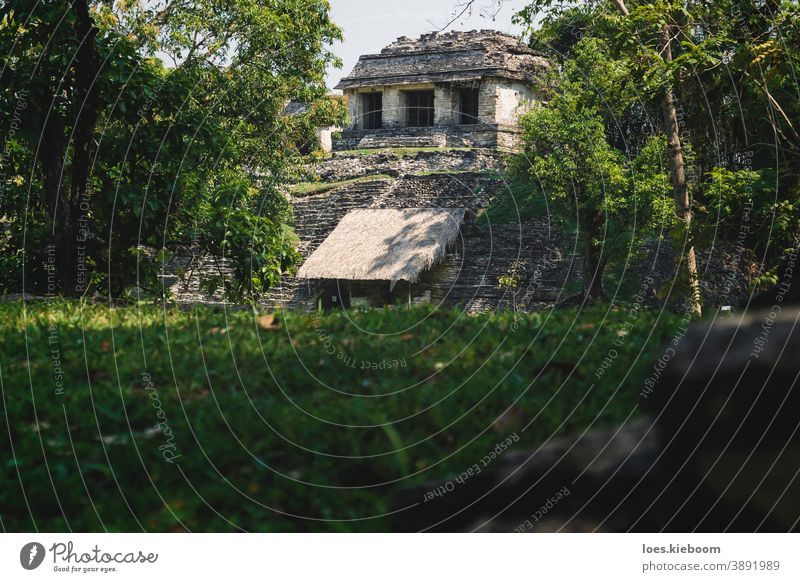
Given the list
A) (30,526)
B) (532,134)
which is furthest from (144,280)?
(532,134)

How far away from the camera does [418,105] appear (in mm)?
34344

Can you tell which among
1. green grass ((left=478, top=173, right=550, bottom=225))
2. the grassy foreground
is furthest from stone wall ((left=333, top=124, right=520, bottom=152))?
the grassy foreground

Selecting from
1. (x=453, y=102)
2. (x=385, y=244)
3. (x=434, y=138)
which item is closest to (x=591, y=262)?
(x=385, y=244)

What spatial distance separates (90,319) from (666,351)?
3824 millimetres

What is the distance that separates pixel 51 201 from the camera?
10.0 meters

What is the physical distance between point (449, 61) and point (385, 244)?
9282 mm

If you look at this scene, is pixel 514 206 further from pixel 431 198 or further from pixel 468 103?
pixel 468 103

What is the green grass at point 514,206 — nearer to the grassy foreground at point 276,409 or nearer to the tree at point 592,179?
the tree at point 592,179

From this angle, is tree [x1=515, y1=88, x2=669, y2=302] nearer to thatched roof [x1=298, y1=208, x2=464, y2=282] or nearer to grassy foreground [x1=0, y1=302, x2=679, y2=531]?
thatched roof [x1=298, y1=208, x2=464, y2=282]

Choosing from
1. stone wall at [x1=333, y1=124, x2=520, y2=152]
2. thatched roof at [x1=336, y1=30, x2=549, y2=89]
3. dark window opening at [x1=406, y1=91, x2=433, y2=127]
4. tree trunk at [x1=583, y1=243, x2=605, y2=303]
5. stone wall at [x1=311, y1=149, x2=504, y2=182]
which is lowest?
tree trunk at [x1=583, y1=243, x2=605, y2=303]

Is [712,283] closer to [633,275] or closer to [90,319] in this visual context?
[633,275]

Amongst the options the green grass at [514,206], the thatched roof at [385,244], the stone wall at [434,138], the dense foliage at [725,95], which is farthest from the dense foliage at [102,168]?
the stone wall at [434,138]

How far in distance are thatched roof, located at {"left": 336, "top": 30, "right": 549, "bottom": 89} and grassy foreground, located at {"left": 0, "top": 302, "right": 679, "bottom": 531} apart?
27195 millimetres

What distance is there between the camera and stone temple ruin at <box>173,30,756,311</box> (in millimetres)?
25672
